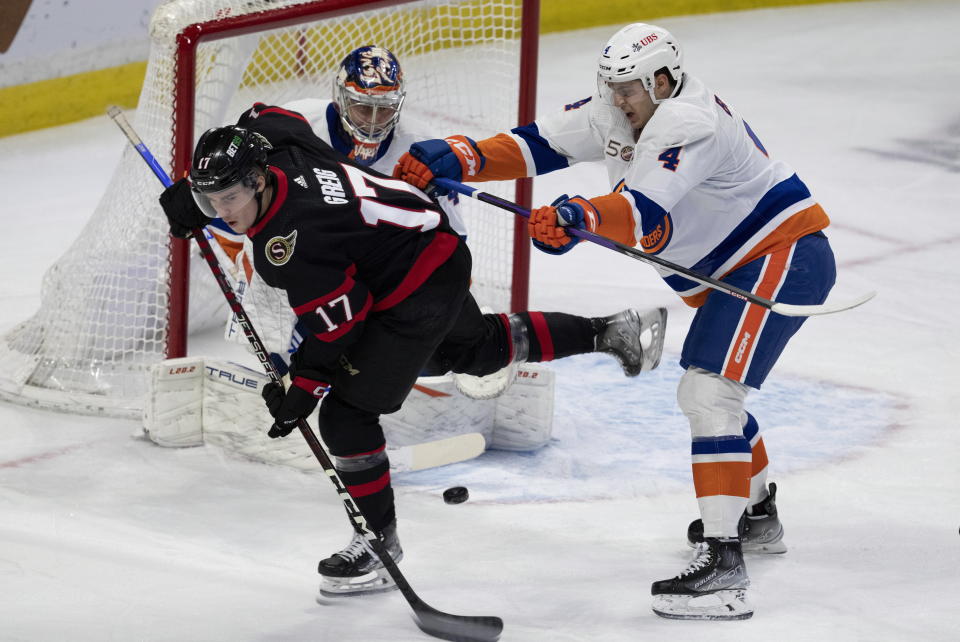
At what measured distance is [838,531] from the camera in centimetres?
317

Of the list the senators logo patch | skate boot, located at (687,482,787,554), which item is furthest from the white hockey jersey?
the senators logo patch

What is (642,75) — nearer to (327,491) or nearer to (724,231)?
(724,231)

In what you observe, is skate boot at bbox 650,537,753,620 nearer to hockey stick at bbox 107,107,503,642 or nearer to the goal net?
hockey stick at bbox 107,107,503,642

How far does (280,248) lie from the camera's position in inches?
97.0

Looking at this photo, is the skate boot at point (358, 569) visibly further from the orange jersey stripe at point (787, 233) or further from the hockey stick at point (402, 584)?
the orange jersey stripe at point (787, 233)

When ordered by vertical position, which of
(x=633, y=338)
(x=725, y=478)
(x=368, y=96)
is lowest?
(x=725, y=478)

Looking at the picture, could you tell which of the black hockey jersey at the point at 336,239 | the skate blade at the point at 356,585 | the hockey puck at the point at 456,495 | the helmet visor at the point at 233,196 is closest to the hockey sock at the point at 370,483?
the skate blade at the point at 356,585

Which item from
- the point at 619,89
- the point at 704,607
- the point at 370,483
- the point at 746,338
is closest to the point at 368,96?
the point at 619,89

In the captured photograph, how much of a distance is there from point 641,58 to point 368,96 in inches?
32.6

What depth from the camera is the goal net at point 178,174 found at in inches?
139

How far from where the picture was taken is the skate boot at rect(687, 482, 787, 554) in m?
3.03

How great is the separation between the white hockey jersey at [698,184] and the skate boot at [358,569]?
33.2 inches

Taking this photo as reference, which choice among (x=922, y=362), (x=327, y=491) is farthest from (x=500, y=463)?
(x=922, y=362)

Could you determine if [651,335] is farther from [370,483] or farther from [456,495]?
[370,483]
